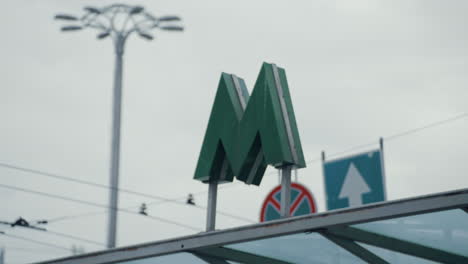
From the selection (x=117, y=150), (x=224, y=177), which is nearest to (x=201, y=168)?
(x=224, y=177)

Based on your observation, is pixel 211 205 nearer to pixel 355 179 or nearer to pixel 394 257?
pixel 394 257

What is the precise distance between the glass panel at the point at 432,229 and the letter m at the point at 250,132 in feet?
5.01

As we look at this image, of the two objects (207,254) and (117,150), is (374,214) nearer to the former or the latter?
(207,254)

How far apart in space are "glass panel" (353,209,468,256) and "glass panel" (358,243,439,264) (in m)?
0.65

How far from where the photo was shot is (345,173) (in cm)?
1609

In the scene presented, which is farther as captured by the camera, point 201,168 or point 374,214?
point 201,168

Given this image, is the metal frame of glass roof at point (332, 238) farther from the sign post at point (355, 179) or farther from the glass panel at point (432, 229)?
the sign post at point (355, 179)

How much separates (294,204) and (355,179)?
1837 mm

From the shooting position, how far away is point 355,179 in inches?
627

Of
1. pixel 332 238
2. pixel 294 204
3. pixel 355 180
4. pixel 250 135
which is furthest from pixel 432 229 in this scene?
pixel 294 204

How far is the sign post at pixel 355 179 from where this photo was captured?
51.4 feet

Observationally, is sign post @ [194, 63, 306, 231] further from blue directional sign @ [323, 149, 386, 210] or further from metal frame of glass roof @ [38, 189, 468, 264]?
blue directional sign @ [323, 149, 386, 210]

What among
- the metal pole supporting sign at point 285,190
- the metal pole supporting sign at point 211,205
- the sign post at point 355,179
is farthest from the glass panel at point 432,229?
the sign post at point 355,179

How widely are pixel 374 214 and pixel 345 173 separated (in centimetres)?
729
